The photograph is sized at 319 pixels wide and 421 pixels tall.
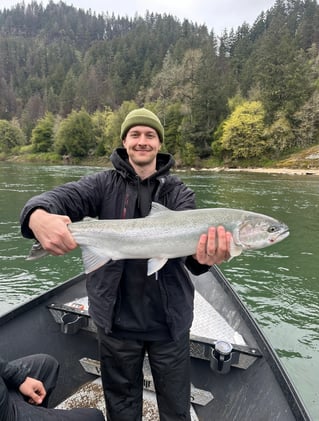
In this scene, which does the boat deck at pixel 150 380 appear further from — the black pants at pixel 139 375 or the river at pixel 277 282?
the river at pixel 277 282

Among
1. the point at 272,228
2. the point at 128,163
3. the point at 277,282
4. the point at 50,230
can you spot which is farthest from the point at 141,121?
the point at 277,282

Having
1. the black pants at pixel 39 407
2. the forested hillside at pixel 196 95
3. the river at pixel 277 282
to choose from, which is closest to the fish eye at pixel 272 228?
the black pants at pixel 39 407

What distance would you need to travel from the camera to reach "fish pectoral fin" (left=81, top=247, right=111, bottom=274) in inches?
110

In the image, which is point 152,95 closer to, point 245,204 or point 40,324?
point 245,204

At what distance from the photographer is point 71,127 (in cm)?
7019

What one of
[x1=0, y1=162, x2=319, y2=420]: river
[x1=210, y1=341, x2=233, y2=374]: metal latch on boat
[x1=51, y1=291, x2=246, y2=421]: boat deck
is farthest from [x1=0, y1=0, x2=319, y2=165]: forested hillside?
[x1=210, y1=341, x2=233, y2=374]: metal latch on boat

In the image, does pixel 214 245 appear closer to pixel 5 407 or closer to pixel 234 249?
pixel 234 249

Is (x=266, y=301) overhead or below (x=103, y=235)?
below

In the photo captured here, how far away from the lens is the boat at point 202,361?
11.2 feet

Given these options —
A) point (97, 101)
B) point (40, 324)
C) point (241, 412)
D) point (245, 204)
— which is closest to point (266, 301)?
point (241, 412)

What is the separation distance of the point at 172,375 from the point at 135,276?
0.90 m

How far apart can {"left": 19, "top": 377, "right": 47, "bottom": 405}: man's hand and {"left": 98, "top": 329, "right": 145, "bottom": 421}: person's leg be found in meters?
0.57

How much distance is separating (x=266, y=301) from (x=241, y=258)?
310 centimetres

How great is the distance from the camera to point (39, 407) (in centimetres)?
276
